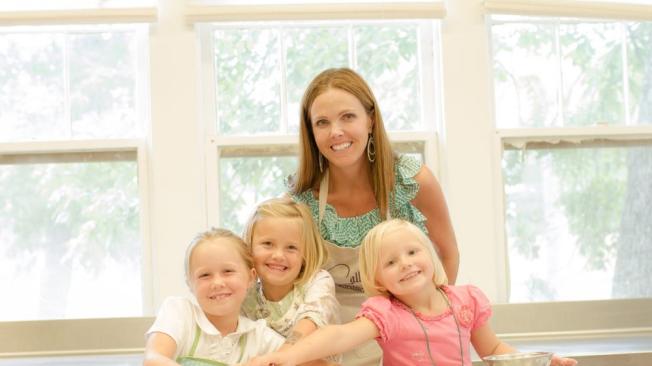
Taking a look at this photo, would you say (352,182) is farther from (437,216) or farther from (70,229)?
(70,229)

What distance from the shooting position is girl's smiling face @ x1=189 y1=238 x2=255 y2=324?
207cm

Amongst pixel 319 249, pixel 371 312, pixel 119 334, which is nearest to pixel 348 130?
pixel 319 249

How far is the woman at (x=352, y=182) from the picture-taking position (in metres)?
2.34

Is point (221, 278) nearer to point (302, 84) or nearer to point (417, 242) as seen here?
point (417, 242)

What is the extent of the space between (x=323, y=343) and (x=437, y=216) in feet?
2.12

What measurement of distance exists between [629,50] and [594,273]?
93 centimetres

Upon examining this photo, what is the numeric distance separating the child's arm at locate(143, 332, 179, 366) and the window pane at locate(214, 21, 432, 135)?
5.13 feet

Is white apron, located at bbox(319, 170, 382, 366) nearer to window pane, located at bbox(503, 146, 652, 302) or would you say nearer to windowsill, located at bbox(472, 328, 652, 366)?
windowsill, located at bbox(472, 328, 652, 366)

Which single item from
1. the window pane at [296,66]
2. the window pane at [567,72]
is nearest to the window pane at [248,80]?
the window pane at [296,66]

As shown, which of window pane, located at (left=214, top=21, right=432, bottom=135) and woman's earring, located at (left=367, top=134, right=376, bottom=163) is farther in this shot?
window pane, located at (left=214, top=21, right=432, bottom=135)

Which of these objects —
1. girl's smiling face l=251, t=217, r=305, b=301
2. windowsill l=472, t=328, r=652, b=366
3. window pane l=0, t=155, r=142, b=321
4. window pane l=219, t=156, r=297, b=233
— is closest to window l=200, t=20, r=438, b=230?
Result: window pane l=219, t=156, r=297, b=233

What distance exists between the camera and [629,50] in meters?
3.67

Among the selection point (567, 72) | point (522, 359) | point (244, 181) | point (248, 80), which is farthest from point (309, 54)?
point (522, 359)

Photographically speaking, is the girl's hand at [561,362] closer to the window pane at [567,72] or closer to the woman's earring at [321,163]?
the woman's earring at [321,163]
